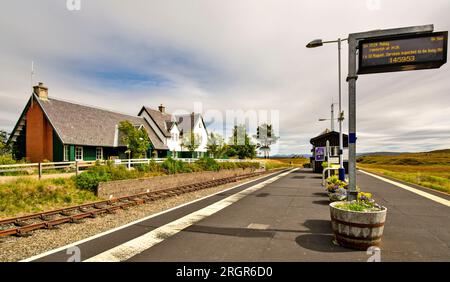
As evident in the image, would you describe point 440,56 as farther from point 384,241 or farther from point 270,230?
point 270,230

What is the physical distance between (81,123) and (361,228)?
1059 inches

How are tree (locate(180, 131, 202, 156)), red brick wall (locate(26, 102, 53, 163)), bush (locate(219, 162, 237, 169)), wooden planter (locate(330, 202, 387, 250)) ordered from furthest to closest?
tree (locate(180, 131, 202, 156)) → bush (locate(219, 162, 237, 169)) → red brick wall (locate(26, 102, 53, 163)) → wooden planter (locate(330, 202, 387, 250))

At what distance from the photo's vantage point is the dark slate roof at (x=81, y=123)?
21.9m

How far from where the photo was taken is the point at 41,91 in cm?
2225

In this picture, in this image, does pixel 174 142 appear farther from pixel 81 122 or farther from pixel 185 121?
pixel 81 122

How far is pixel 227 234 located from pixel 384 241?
3.91 m

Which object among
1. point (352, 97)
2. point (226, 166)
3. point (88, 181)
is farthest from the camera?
point (226, 166)

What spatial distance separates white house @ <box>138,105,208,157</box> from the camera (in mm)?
36469

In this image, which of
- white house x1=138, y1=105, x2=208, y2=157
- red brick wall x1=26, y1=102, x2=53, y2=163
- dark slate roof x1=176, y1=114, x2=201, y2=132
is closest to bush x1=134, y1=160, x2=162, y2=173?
red brick wall x1=26, y1=102, x2=53, y2=163

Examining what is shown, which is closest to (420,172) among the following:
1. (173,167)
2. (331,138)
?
(331,138)

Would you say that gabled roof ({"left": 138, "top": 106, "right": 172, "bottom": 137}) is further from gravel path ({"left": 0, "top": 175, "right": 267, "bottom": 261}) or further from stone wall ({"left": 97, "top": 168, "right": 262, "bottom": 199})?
gravel path ({"left": 0, "top": 175, "right": 267, "bottom": 261})

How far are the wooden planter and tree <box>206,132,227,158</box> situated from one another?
124 feet

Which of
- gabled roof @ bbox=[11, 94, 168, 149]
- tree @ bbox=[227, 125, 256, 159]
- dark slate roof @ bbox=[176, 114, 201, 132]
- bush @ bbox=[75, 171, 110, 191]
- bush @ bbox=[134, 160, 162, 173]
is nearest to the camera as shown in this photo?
bush @ bbox=[75, 171, 110, 191]
